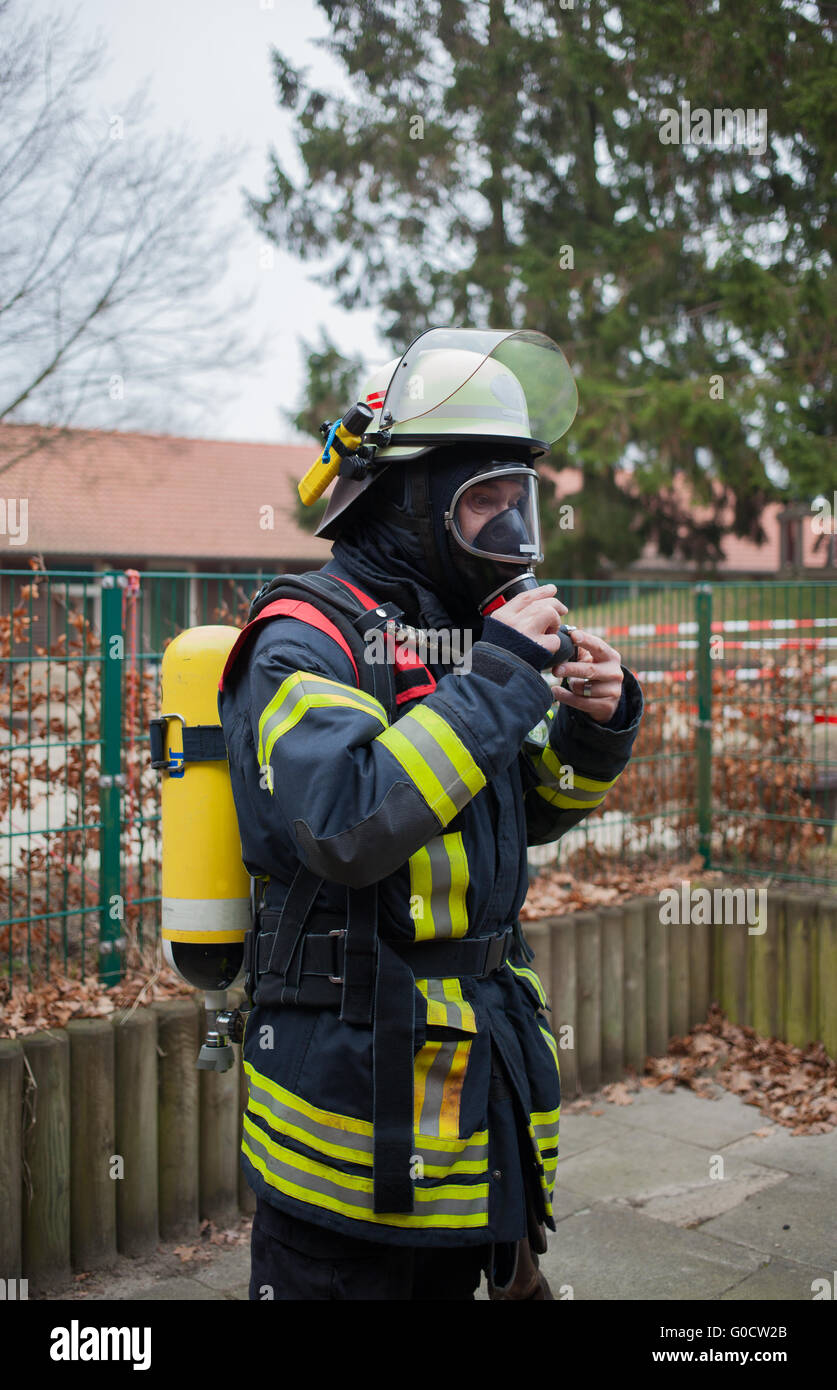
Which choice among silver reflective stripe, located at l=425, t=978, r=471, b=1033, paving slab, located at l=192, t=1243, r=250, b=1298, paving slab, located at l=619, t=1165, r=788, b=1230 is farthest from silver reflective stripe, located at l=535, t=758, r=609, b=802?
paving slab, located at l=619, t=1165, r=788, b=1230

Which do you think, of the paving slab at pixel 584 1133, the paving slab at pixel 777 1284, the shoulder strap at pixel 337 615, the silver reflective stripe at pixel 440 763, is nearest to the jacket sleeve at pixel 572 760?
the shoulder strap at pixel 337 615

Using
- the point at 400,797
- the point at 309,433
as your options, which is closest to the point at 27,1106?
the point at 400,797

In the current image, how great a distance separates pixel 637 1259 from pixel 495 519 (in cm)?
276

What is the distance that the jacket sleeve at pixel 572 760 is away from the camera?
237 centimetres

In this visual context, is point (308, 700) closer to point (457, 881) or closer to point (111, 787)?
point (457, 881)

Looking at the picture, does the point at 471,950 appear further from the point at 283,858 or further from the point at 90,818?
the point at 90,818

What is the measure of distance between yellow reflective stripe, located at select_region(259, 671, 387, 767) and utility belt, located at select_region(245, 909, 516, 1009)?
323 mm

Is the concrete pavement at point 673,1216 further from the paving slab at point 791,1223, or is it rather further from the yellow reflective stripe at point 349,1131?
the yellow reflective stripe at point 349,1131

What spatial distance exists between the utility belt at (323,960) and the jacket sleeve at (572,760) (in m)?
0.48

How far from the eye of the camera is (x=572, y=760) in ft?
7.89

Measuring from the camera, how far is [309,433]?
1677cm

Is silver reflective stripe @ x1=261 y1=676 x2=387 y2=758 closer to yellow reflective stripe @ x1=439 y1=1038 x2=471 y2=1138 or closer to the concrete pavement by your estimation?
yellow reflective stripe @ x1=439 y1=1038 x2=471 y2=1138

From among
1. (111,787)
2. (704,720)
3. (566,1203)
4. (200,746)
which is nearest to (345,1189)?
(200,746)

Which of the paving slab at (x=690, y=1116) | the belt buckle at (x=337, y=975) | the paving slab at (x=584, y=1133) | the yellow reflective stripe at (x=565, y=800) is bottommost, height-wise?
the paving slab at (x=690, y=1116)
